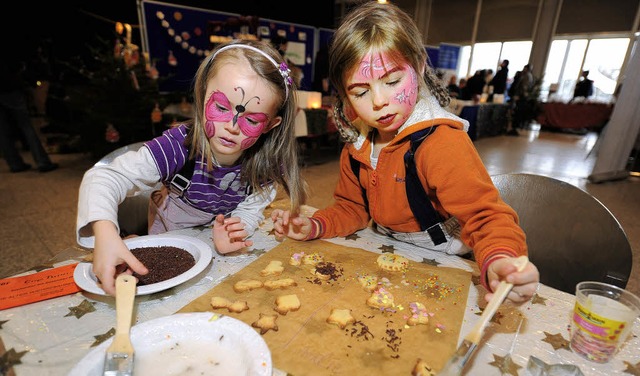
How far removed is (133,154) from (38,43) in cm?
912

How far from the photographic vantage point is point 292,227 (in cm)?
115

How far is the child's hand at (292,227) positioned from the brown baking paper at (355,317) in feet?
0.30

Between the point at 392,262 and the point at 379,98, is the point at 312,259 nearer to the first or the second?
the point at 392,262

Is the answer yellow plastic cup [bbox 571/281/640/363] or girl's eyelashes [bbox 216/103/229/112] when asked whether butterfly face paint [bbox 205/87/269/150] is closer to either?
girl's eyelashes [bbox 216/103/229/112]

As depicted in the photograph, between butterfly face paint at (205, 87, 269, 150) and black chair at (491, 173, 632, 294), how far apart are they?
3.11 feet

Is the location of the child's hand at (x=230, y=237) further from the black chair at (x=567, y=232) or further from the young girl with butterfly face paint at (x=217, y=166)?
the black chair at (x=567, y=232)

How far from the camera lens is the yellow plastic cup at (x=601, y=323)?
665 millimetres

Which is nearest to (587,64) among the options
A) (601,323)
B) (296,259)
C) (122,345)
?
(601,323)

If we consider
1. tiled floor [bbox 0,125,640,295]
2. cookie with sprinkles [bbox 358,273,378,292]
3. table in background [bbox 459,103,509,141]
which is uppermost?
cookie with sprinkles [bbox 358,273,378,292]

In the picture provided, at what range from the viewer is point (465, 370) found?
664 millimetres

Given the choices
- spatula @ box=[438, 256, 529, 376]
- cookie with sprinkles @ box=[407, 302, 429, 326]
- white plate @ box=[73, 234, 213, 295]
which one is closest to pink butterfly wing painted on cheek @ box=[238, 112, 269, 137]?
white plate @ box=[73, 234, 213, 295]

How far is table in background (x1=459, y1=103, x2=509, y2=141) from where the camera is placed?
7.27 metres

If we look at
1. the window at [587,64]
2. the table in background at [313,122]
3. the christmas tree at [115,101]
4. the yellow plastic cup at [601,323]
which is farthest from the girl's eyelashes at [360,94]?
the window at [587,64]

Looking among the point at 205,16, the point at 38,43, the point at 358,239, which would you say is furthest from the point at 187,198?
the point at 38,43
